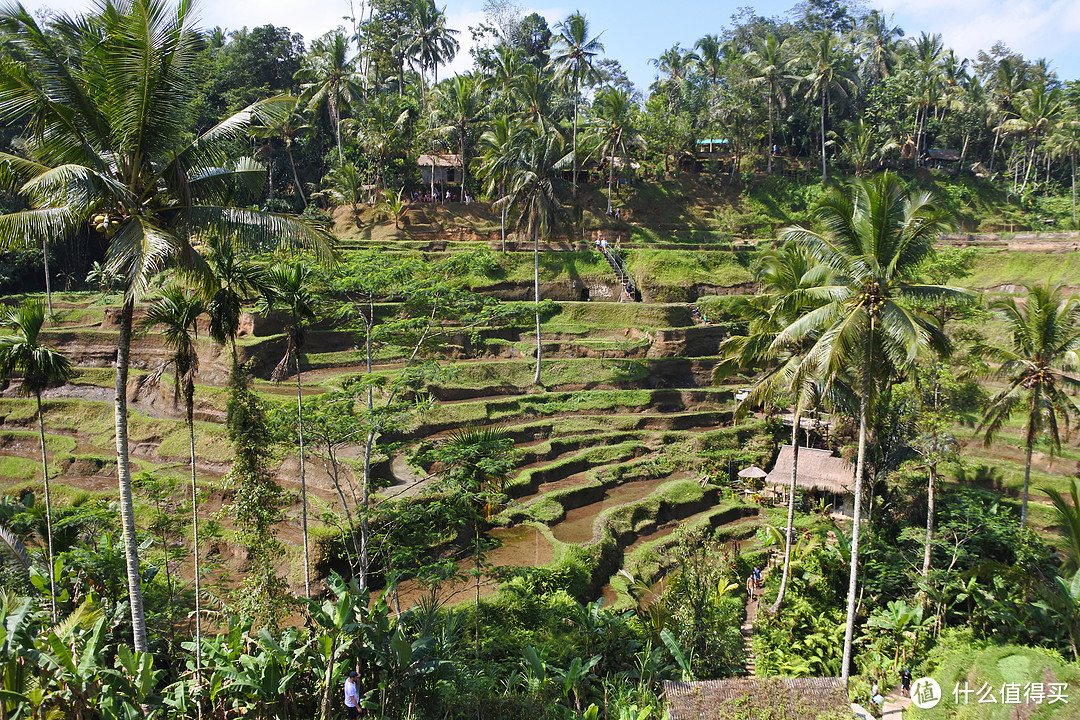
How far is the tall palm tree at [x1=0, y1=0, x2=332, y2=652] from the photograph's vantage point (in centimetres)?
841

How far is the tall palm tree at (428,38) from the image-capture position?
51.5 metres

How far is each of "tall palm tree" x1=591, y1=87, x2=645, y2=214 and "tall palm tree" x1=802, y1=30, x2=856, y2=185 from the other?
43.8 feet

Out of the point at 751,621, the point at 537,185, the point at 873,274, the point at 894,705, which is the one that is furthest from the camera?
the point at 537,185

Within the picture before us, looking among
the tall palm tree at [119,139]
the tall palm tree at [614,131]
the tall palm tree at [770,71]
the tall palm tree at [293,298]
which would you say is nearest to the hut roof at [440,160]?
the tall palm tree at [614,131]

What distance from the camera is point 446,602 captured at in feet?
58.1

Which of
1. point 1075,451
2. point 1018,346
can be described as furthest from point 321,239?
point 1075,451

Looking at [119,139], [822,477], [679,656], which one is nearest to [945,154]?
[822,477]

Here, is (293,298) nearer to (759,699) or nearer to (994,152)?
(759,699)

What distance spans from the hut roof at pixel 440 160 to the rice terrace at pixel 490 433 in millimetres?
1425

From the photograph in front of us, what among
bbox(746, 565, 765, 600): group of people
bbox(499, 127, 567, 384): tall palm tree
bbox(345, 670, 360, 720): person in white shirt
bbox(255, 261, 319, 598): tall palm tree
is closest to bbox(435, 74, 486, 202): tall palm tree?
bbox(499, 127, 567, 384): tall palm tree

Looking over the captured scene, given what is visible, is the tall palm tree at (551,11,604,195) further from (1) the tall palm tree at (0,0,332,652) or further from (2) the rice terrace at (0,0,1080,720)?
(1) the tall palm tree at (0,0,332,652)

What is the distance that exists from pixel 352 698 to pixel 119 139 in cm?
845

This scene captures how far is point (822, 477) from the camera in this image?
25781 mm

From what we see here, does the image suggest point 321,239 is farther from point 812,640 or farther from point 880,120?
point 880,120
